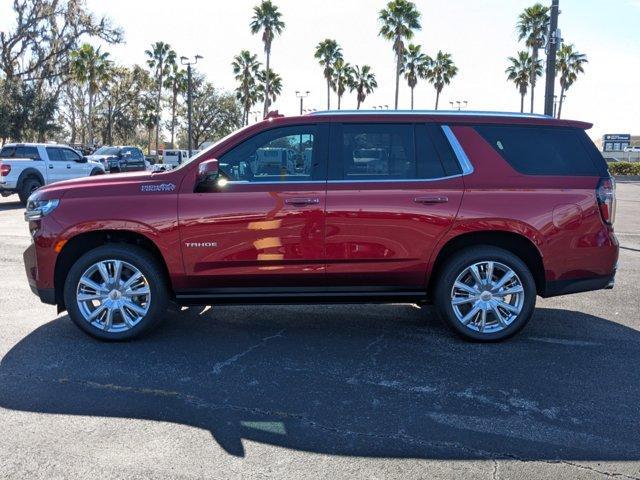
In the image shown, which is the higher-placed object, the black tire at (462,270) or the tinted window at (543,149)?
the tinted window at (543,149)

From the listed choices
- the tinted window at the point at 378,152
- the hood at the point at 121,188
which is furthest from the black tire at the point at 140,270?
the tinted window at the point at 378,152

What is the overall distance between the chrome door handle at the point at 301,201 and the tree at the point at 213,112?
219 ft

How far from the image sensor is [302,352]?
211 inches

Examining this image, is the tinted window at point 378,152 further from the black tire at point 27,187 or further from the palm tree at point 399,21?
the palm tree at point 399,21

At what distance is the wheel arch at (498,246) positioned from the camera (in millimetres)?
5617

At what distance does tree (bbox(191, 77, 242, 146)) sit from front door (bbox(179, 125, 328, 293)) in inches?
2623

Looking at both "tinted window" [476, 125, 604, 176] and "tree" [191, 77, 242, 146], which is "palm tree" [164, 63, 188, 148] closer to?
"tree" [191, 77, 242, 146]

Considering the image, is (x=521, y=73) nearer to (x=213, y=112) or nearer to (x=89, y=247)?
(x=213, y=112)

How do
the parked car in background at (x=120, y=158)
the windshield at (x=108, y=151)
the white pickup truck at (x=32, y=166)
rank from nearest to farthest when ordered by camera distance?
the white pickup truck at (x=32, y=166)
the parked car in background at (x=120, y=158)
the windshield at (x=108, y=151)

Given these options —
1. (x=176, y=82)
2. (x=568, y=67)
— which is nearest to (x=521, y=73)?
(x=568, y=67)

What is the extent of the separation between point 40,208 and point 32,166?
15.2 metres

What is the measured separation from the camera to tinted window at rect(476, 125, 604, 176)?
5625 mm

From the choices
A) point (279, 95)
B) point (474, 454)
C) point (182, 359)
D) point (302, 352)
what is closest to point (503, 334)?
point (302, 352)

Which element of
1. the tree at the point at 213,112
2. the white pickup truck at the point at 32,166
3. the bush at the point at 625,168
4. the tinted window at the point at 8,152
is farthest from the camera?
the tree at the point at 213,112
